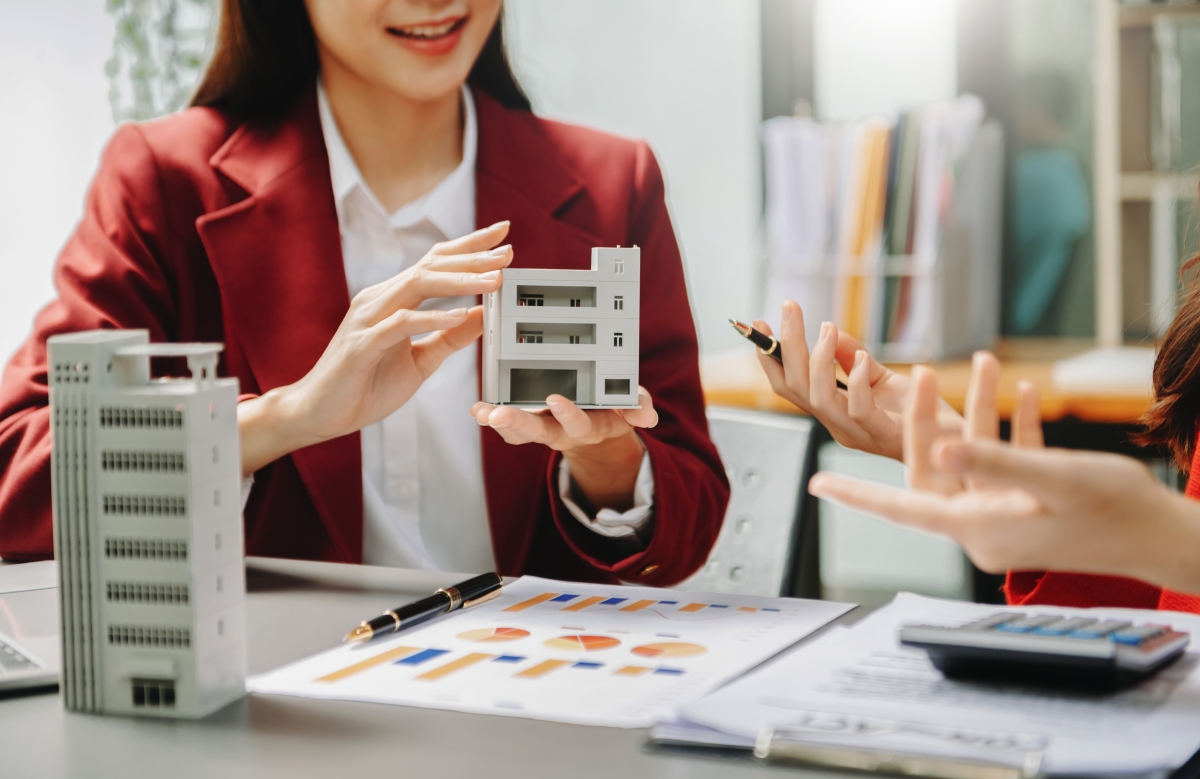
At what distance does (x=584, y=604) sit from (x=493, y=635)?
107 mm

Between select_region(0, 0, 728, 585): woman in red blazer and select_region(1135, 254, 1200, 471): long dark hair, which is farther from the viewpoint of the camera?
select_region(0, 0, 728, 585): woman in red blazer

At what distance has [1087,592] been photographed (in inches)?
37.9

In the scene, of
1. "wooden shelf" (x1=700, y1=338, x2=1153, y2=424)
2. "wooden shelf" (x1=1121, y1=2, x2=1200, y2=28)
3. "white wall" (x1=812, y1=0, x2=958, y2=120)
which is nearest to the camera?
"wooden shelf" (x1=700, y1=338, x2=1153, y2=424)

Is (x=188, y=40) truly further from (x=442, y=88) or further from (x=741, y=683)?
(x=741, y=683)

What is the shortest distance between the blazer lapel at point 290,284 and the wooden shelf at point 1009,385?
2.58 ft

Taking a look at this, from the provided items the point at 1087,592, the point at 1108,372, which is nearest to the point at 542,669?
the point at 1087,592

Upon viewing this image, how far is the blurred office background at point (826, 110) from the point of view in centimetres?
250

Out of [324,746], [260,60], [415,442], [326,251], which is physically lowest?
[324,746]

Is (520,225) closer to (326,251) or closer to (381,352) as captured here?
(326,251)

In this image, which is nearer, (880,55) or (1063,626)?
(1063,626)

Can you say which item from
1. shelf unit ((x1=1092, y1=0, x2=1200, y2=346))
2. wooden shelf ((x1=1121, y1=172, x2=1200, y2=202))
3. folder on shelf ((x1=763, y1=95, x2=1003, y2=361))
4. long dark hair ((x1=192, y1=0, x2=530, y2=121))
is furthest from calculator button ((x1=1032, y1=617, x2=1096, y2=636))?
wooden shelf ((x1=1121, y1=172, x2=1200, y2=202))

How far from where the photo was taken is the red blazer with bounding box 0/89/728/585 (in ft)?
4.33

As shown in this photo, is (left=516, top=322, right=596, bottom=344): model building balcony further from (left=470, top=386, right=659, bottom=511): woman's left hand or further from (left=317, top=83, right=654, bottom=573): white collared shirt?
(left=317, top=83, right=654, bottom=573): white collared shirt

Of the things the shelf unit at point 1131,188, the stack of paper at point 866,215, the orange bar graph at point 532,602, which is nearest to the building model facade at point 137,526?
the orange bar graph at point 532,602
